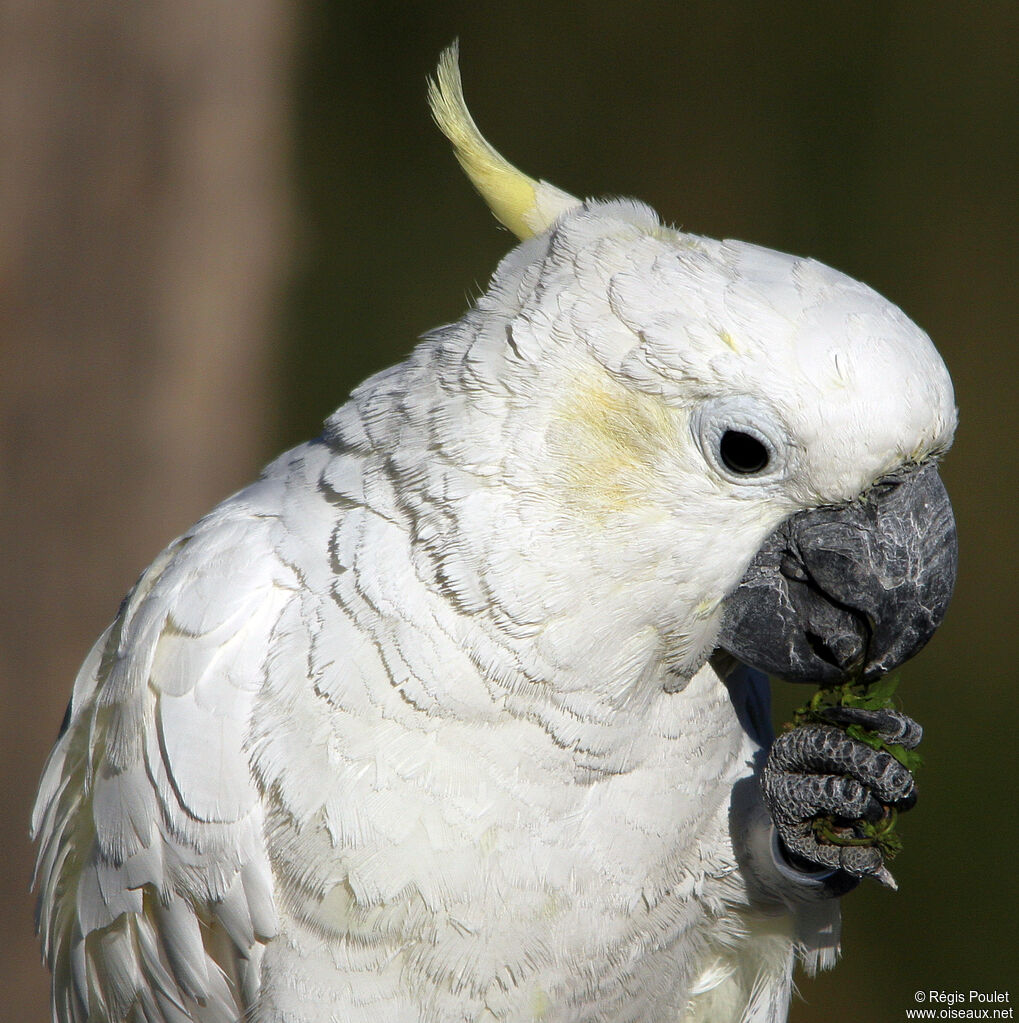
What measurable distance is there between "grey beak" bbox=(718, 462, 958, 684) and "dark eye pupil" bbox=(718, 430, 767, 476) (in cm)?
11

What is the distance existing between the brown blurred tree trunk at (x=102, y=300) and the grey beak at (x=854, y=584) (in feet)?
7.35

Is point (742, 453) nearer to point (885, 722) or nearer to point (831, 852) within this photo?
point (885, 722)

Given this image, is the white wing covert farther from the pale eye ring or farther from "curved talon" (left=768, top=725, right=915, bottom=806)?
"curved talon" (left=768, top=725, right=915, bottom=806)

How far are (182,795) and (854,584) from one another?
0.88 meters

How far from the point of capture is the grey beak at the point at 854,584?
Answer: 1.15 metres

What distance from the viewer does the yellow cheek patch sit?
1.12 meters

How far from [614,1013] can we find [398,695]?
0.64 meters

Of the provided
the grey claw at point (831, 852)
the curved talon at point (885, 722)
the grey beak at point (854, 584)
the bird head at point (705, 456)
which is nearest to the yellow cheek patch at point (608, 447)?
the bird head at point (705, 456)

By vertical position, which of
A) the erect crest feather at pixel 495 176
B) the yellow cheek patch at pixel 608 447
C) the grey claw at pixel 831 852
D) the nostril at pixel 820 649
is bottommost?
the grey claw at pixel 831 852

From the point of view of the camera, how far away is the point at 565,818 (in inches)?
49.1

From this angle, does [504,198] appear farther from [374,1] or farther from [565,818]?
[374,1]

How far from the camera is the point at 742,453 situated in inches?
43.8

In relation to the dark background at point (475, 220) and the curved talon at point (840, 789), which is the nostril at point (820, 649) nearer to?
the curved talon at point (840, 789)

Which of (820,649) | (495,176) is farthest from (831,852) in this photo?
(495,176)
